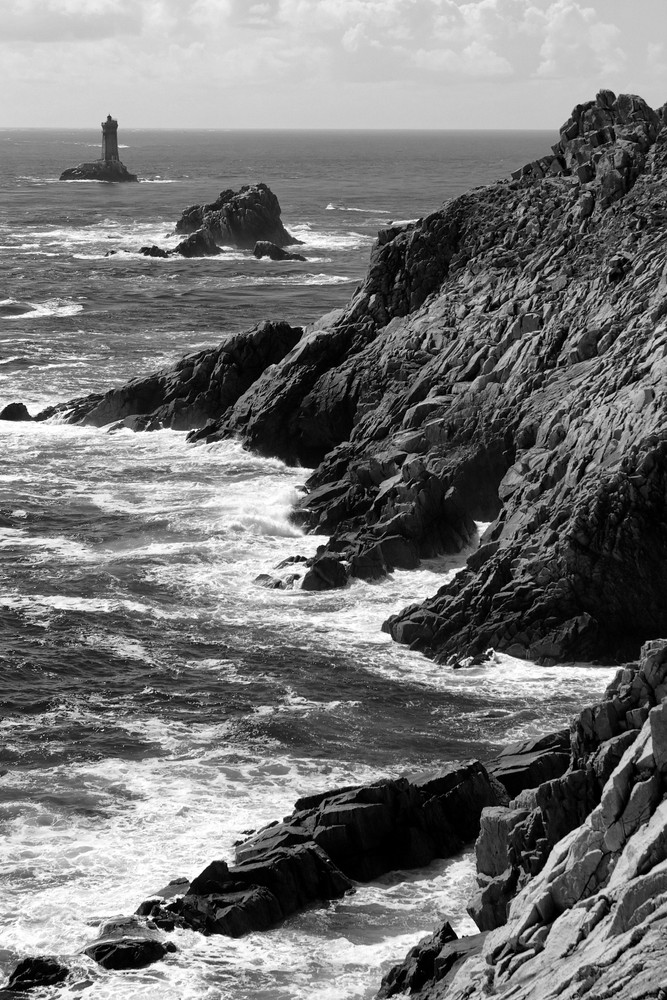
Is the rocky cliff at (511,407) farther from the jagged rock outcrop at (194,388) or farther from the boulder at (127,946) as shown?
the boulder at (127,946)

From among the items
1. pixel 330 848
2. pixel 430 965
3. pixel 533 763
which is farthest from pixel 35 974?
pixel 533 763

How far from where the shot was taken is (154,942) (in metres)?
31.3

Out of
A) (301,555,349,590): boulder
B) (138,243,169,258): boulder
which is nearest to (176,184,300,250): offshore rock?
(138,243,169,258): boulder

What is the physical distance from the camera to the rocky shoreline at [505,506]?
2536cm

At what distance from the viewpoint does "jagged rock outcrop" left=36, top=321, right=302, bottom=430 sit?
7456 centimetres

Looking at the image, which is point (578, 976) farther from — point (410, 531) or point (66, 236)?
point (66, 236)

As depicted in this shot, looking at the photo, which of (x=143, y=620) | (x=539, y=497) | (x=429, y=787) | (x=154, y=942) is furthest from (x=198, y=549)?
(x=154, y=942)

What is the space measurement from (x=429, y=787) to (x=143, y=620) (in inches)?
696

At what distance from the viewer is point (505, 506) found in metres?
52.3

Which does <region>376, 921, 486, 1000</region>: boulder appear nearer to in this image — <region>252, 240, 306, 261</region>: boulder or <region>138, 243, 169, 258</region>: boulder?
<region>252, 240, 306, 261</region>: boulder

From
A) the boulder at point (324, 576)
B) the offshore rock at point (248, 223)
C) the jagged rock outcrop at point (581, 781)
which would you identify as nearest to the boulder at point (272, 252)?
the offshore rock at point (248, 223)

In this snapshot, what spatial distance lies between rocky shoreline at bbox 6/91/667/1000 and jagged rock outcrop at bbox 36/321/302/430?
140 mm

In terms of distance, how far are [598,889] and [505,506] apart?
28.6m

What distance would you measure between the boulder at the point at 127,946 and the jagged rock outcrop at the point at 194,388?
146 ft
